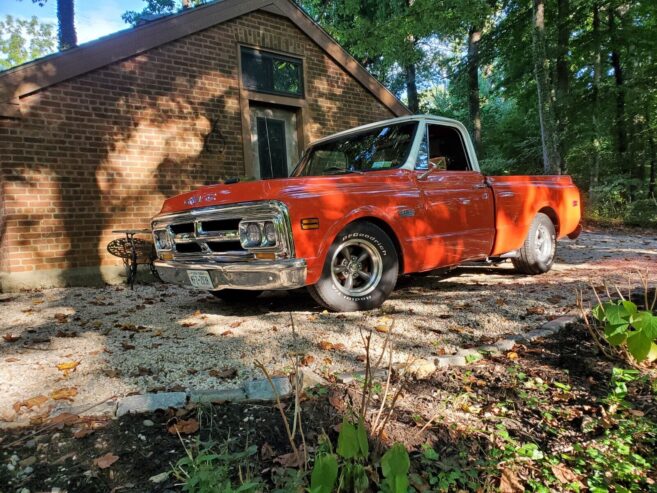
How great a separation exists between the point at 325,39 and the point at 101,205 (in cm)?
580

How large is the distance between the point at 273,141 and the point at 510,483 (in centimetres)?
802

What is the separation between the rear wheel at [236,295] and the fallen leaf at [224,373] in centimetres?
211

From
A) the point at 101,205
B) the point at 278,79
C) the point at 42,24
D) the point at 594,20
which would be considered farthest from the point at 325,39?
the point at 42,24

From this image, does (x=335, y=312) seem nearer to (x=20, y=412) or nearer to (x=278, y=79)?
(x=20, y=412)

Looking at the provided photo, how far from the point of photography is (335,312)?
3812mm

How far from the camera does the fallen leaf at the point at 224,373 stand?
2516 mm

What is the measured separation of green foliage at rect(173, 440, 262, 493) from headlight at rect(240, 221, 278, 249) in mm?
1730

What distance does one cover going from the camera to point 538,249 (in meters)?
5.50

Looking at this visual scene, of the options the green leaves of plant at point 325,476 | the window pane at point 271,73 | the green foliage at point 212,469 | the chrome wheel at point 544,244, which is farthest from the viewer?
Result: the window pane at point 271,73

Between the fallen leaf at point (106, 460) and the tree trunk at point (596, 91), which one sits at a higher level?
the tree trunk at point (596, 91)

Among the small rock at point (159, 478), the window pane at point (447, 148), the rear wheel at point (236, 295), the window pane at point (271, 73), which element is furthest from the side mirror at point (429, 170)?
the window pane at point (271, 73)

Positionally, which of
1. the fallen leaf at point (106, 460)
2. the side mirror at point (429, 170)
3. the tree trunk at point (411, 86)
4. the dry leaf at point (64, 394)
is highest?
the tree trunk at point (411, 86)

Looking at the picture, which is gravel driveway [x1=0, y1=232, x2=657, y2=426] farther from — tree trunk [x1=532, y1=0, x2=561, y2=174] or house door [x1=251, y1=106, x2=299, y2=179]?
tree trunk [x1=532, y1=0, x2=561, y2=174]

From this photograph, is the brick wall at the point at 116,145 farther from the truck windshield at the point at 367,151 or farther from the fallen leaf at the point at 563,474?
the fallen leaf at the point at 563,474
